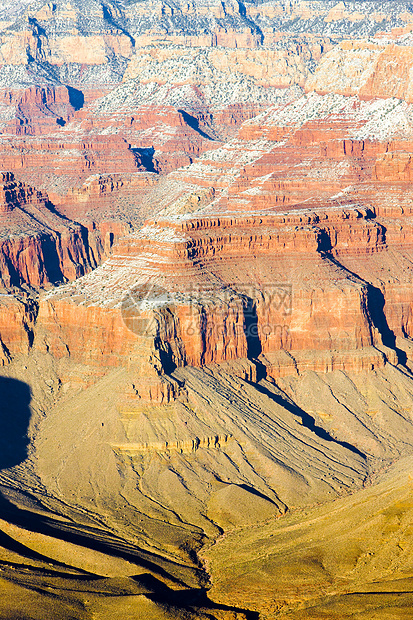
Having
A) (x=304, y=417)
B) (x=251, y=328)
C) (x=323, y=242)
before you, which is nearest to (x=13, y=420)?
(x=251, y=328)

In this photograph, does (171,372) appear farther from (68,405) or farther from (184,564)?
(184,564)

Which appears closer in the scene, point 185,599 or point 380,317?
point 185,599

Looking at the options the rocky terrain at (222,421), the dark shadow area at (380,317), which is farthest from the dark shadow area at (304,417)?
the dark shadow area at (380,317)

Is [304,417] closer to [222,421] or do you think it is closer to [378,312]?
[222,421]

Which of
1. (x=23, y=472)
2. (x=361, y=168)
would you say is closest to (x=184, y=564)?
(x=23, y=472)

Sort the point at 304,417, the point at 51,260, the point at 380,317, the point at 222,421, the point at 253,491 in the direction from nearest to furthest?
the point at 253,491 → the point at 222,421 → the point at 304,417 → the point at 380,317 → the point at 51,260

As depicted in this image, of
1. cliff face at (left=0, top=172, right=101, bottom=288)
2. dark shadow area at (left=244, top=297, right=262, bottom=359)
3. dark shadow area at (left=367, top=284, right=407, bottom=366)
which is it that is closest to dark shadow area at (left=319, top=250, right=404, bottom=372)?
dark shadow area at (left=367, top=284, right=407, bottom=366)

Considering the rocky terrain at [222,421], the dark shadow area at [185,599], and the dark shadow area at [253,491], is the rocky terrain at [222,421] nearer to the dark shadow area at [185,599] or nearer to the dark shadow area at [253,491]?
the dark shadow area at [185,599]
